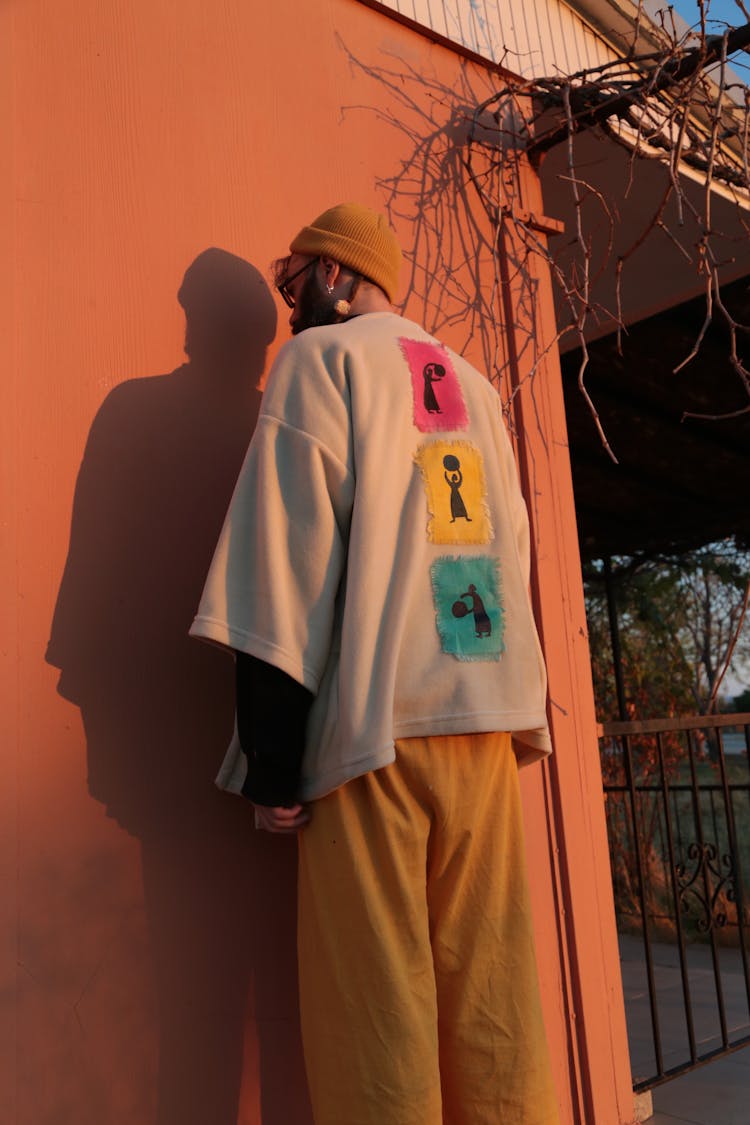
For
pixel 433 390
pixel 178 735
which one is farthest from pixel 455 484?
pixel 178 735

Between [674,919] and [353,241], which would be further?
[674,919]

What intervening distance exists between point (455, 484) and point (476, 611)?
0.70 feet

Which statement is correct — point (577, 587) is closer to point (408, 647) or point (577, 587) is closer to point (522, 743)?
point (522, 743)

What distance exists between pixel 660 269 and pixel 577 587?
190cm

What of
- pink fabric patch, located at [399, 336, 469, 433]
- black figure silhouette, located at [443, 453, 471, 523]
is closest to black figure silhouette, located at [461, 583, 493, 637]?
black figure silhouette, located at [443, 453, 471, 523]

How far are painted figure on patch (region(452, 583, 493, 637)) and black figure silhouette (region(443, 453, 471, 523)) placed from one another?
0.38 feet

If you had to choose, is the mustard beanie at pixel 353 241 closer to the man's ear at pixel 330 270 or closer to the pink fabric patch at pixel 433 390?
the man's ear at pixel 330 270

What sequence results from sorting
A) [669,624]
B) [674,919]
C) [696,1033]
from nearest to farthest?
1. [696,1033]
2. [674,919]
3. [669,624]

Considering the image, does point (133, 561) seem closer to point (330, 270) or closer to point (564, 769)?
point (330, 270)

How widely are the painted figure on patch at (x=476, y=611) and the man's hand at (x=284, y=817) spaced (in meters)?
0.37

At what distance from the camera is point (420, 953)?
50.6 inches

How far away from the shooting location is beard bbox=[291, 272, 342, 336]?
5.48ft

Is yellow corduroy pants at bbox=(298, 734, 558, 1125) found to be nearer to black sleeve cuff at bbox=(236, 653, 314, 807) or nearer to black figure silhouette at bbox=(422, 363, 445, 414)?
black sleeve cuff at bbox=(236, 653, 314, 807)

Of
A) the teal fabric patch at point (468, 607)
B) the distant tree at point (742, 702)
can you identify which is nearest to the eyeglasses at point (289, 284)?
the teal fabric patch at point (468, 607)
